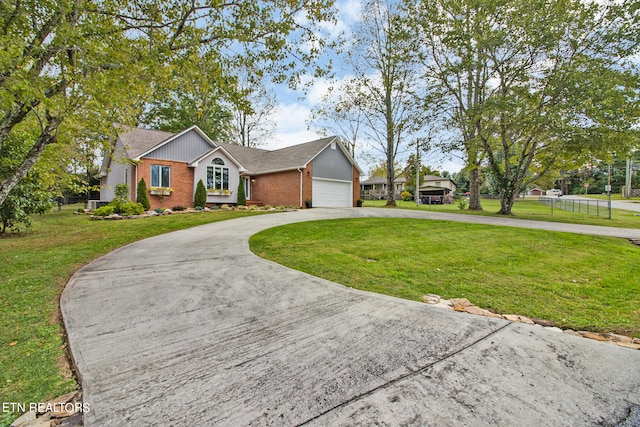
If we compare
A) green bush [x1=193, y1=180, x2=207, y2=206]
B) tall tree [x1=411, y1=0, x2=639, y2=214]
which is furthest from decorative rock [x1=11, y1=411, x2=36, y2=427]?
green bush [x1=193, y1=180, x2=207, y2=206]

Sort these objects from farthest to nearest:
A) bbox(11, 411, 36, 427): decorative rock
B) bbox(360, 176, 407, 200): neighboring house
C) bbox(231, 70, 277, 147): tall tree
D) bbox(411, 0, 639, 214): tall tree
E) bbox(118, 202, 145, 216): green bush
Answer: bbox(360, 176, 407, 200): neighboring house, bbox(231, 70, 277, 147): tall tree, bbox(118, 202, 145, 216): green bush, bbox(411, 0, 639, 214): tall tree, bbox(11, 411, 36, 427): decorative rock

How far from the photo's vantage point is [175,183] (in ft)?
54.4

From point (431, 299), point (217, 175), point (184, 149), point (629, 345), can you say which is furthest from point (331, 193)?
point (629, 345)

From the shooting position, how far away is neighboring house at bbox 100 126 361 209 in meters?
16.0

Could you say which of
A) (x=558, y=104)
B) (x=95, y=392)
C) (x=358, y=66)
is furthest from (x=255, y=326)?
(x=358, y=66)

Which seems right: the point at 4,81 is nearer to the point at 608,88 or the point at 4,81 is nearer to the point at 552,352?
the point at 552,352

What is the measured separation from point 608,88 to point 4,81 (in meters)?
16.1

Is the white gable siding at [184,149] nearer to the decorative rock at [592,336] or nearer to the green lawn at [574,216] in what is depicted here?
the green lawn at [574,216]

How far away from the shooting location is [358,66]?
2038 cm

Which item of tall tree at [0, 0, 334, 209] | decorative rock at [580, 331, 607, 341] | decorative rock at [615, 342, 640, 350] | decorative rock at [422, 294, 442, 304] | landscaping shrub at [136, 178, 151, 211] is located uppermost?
tall tree at [0, 0, 334, 209]

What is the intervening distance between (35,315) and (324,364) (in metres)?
3.14

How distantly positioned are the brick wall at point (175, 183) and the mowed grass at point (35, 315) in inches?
350

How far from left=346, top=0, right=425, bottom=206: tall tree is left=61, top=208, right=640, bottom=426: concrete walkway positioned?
1559 centimetres

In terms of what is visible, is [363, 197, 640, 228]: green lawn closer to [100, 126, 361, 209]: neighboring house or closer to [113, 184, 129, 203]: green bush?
[100, 126, 361, 209]: neighboring house
